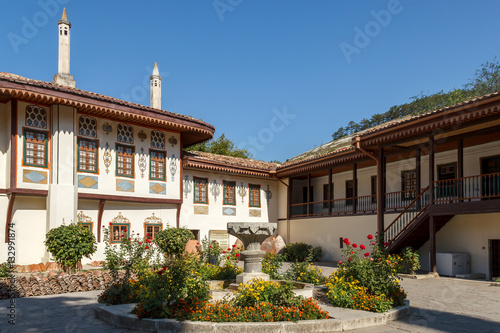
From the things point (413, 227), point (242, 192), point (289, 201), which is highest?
point (242, 192)

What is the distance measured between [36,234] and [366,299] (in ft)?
35.2

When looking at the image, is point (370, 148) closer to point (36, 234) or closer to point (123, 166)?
point (123, 166)

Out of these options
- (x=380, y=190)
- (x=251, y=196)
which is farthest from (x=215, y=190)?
(x=380, y=190)

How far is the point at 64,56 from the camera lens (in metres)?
16.9

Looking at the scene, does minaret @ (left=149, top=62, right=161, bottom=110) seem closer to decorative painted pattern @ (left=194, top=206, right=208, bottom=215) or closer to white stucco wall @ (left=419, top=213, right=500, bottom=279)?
decorative painted pattern @ (left=194, top=206, right=208, bottom=215)

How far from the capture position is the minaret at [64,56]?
54.6ft

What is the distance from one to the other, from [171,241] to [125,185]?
2.56 metres

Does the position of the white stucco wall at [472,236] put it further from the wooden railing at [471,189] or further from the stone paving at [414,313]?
the stone paving at [414,313]

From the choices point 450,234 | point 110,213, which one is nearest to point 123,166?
point 110,213

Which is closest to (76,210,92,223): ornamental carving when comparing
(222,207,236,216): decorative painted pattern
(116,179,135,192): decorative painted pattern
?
(116,179,135,192): decorative painted pattern

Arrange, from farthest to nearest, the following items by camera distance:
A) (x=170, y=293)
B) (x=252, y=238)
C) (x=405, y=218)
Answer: (x=405, y=218) < (x=252, y=238) < (x=170, y=293)

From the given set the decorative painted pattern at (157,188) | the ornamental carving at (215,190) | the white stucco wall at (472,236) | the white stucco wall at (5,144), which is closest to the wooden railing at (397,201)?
the white stucco wall at (472,236)

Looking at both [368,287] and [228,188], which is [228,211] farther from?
[368,287]

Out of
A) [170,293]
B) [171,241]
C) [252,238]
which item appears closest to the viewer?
[170,293]
